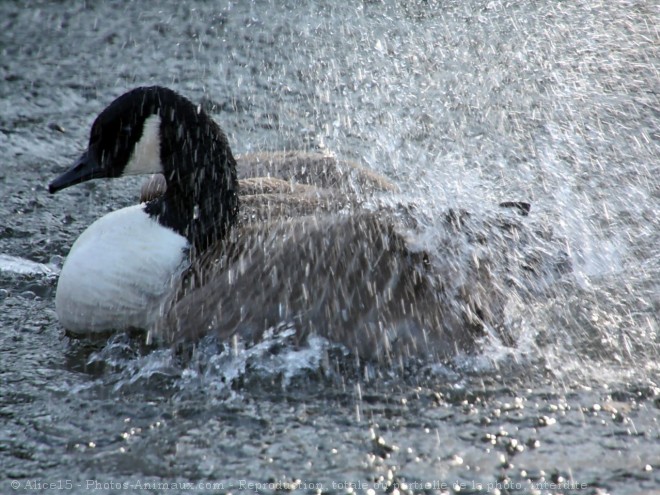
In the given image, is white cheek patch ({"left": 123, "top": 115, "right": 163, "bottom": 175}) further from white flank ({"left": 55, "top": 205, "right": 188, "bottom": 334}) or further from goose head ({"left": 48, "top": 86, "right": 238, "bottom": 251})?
white flank ({"left": 55, "top": 205, "right": 188, "bottom": 334})

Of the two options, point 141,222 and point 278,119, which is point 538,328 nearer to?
point 141,222

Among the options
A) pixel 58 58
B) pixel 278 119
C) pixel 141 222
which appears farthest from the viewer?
pixel 58 58

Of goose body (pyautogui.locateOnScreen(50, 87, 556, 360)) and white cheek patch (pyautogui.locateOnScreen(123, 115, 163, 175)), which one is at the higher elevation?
white cheek patch (pyautogui.locateOnScreen(123, 115, 163, 175))

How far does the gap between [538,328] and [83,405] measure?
236 centimetres

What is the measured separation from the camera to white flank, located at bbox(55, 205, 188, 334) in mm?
4969

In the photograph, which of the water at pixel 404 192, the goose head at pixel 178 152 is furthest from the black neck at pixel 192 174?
the water at pixel 404 192

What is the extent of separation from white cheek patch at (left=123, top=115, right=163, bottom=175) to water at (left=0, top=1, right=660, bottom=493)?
927mm

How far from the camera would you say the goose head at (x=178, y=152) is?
16.7 feet

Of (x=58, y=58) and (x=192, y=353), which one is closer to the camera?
(x=192, y=353)

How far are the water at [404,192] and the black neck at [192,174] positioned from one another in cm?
70

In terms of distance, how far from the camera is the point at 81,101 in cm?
870

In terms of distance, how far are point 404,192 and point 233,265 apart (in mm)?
2309

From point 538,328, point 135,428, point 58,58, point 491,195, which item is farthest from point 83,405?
point 58,58

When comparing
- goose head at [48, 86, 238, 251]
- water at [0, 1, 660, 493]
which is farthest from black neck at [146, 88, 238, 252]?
water at [0, 1, 660, 493]
